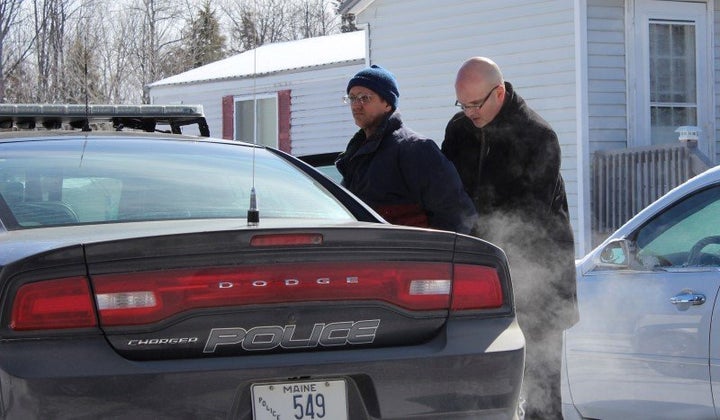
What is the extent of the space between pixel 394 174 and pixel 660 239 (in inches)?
64.4

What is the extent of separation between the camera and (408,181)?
472cm

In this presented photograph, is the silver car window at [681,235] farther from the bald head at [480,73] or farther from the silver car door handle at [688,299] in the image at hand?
the bald head at [480,73]

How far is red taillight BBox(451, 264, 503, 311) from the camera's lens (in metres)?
3.36

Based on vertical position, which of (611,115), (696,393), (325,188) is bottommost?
(696,393)

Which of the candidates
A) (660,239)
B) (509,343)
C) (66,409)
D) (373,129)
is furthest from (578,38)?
(66,409)

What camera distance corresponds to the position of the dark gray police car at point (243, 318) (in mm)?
2895

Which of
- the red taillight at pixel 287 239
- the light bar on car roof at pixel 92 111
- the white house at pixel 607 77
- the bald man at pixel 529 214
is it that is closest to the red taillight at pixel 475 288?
the red taillight at pixel 287 239

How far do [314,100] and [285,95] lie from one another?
30.0 inches

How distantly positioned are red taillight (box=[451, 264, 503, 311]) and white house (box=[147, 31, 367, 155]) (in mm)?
15817

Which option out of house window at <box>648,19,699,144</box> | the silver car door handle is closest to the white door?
house window at <box>648,19,699,144</box>

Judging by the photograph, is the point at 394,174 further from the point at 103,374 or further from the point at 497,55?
Result: the point at 497,55

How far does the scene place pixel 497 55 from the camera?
14977 millimetres

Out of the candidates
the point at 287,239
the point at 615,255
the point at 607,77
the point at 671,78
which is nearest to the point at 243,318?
the point at 287,239

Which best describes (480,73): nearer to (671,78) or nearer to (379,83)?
(379,83)
